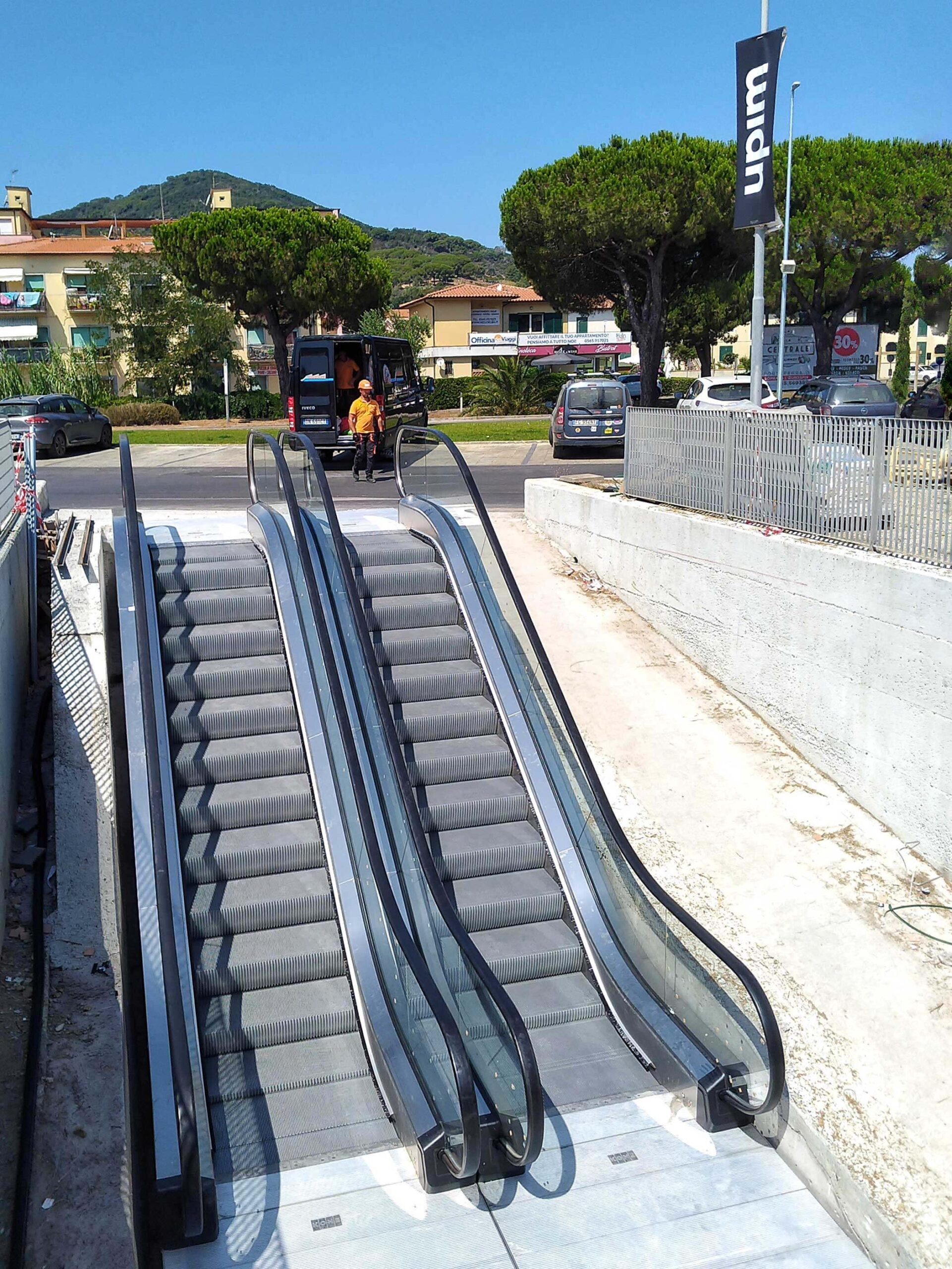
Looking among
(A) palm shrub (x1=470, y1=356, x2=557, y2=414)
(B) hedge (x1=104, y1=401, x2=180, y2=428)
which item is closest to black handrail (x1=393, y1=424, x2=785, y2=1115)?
(A) palm shrub (x1=470, y1=356, x2=557, y2=414)

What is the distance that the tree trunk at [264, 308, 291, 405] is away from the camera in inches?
1510

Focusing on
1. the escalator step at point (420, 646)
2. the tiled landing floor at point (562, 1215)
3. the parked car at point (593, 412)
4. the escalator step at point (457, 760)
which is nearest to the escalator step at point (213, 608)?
the escalator step at point (420, 646)

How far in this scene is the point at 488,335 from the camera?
60.7 m

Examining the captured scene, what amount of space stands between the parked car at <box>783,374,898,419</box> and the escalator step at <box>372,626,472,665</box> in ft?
45.4

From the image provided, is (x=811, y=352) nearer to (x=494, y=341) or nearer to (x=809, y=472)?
(x=494, y=341)

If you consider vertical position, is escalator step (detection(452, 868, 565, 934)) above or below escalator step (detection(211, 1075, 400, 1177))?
above

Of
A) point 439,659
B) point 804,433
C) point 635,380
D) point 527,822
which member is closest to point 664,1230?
point 527,822

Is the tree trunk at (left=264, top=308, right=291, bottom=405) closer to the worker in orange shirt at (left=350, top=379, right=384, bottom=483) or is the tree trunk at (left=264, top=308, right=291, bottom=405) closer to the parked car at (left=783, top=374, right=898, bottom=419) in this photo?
the parked car at (left=783, top=374, right=898, bottom=419)

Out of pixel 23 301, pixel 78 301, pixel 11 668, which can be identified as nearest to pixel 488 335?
pixel 78 301

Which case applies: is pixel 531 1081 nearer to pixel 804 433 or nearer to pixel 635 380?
pixel 804 433

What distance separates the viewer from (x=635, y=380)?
141 feet

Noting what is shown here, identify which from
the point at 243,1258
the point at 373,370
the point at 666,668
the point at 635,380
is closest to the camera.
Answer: the point at 243,1258

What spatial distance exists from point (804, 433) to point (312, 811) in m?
5.24

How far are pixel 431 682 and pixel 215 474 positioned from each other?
45.3 feet
